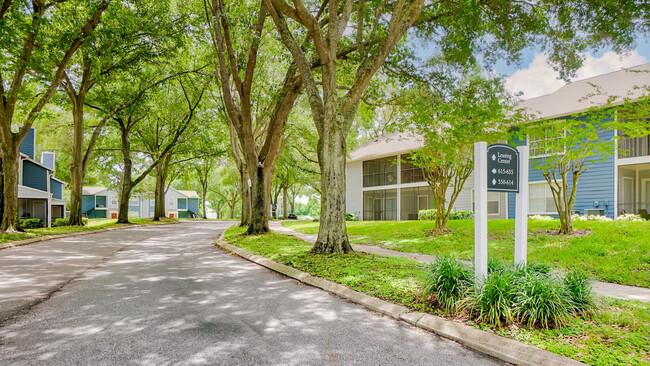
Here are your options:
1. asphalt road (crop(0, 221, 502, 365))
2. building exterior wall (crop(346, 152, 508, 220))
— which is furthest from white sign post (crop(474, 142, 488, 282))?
building exterior wall (crop(346, 152, 508, 220))

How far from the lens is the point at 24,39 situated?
13.5m

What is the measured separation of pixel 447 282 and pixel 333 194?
4461 millimetres

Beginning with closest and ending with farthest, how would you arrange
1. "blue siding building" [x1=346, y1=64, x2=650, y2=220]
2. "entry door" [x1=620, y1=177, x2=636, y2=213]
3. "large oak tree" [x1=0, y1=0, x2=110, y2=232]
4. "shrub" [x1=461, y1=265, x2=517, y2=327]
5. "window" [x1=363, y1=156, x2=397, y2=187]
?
"shrub" [x1=461, y1=265, x2=517, y2=327], "large oak tree" [x1=0, y1=0, x2=110, y2=232], "blue siding building" [x1=346, y1=64, x2=650, y2=220], "entry door" [x1=620, y1=177, x2=636, y2=213], "window" [x1=363, y1=156, x2=397, y2=187]

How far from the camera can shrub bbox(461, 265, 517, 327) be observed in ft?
13.5

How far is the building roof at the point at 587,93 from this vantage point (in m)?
17.6

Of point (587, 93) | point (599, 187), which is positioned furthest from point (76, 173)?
point (599, 187)

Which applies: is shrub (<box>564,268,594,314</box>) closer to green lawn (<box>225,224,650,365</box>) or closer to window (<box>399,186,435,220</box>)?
green lawn (<box>225,224,650,365</box>)

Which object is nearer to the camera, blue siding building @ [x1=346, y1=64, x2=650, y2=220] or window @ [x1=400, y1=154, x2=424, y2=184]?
blue siding building @ [x1=346, y1=64, x2=650, y2=220]

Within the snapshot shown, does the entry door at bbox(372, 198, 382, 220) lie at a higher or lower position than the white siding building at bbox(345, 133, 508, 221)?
lower

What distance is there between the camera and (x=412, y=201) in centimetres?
3041

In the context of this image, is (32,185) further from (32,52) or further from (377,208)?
(377,208)

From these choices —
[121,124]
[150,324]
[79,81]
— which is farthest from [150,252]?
[121,124]

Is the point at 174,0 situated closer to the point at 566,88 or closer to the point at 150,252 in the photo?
the point at 150,252

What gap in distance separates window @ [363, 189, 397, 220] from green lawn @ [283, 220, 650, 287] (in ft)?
49.5
